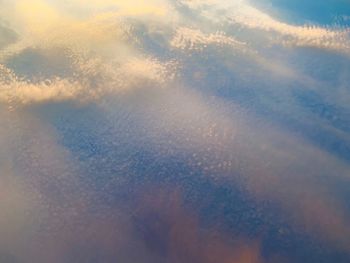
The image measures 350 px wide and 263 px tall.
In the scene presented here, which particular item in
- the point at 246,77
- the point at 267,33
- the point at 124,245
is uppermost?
the point at 267,33

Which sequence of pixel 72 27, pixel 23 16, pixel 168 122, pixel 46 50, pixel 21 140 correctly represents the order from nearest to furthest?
pixel 21 140 → pixel 168 122 → pixel 46 50 → pixel 72 27 → pixel 23 16

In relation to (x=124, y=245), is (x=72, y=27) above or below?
above

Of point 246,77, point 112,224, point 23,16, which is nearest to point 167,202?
point 112,224

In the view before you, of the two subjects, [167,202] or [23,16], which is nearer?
[167,202]

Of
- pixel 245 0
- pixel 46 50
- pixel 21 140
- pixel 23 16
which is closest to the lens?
pixel 21 140

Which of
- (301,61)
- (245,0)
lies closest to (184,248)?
(301,61)

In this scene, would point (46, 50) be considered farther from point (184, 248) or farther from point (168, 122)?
point (184, 248)
